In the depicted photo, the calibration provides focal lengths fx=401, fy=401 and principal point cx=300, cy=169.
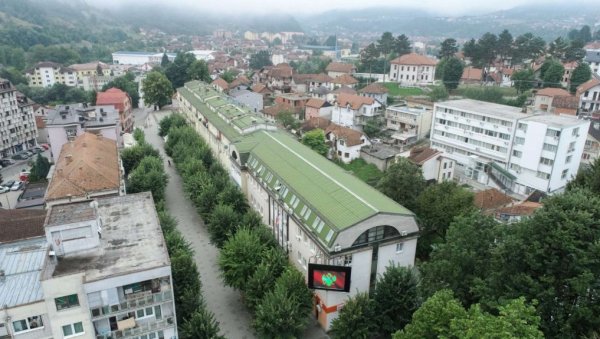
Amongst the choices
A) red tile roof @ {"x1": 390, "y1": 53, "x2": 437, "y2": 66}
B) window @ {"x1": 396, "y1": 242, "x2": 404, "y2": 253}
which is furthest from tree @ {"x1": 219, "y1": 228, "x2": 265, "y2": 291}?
red tile roof @ {"x1": 390, "y1": 53, "x2": 437, "y2": 66}

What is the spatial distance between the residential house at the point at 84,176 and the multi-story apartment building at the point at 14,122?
34.7 metres

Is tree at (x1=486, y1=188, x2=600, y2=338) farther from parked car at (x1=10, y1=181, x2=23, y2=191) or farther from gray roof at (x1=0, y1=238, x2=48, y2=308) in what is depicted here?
parked car at (x1=10, y1=181, x2=23, y2=191)

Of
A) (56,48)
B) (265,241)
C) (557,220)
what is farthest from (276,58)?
(557,220)

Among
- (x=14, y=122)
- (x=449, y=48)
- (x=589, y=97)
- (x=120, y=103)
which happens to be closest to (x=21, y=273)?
(x=120, y=103)

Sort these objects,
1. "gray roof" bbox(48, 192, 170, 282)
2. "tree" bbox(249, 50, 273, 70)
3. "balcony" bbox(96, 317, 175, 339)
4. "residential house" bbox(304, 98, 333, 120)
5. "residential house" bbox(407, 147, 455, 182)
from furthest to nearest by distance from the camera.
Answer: "tree" bbox(249, 50, 273, 70), "residential house" bbox(304, 98, 333, 120), "residential house" bbox(407, 147, 455, 182), "balcony" bbox(96, 317, 175, 339), "gray roof" bbox(48, 192, 170, 282)

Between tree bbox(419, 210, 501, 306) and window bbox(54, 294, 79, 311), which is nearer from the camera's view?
window bbox(54, 294, 79, 311)

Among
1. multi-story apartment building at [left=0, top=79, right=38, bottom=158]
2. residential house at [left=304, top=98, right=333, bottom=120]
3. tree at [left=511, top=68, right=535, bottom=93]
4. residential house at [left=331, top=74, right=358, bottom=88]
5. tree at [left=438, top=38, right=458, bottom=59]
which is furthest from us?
tree at [left=438, top=38, right=458, bottom=59]

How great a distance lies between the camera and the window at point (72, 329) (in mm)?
18534

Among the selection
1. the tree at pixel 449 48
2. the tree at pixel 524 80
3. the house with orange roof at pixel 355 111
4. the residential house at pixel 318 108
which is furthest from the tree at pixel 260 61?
the tree at pixel 524 80

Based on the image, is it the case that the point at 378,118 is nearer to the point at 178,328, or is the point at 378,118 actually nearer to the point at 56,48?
the point at 178,328

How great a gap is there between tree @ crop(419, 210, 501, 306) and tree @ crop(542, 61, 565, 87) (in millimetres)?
71041

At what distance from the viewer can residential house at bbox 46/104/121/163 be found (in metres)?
48.8

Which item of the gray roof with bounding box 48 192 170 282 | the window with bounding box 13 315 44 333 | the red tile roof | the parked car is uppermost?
the red tile roof

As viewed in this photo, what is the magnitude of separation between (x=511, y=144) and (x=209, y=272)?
1463 inches
